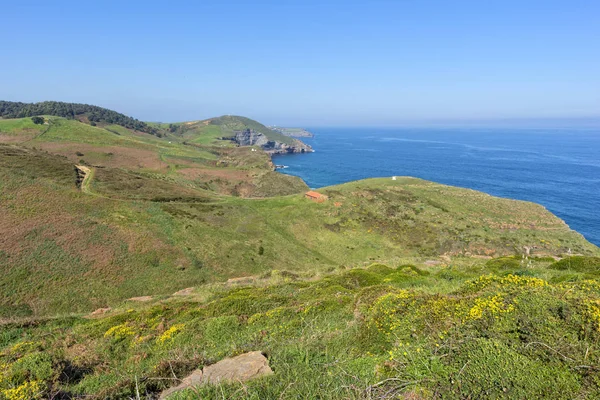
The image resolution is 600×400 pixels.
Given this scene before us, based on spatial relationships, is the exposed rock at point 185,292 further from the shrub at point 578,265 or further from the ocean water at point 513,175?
the ocean water at point 513,175

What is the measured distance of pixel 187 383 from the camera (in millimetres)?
8414

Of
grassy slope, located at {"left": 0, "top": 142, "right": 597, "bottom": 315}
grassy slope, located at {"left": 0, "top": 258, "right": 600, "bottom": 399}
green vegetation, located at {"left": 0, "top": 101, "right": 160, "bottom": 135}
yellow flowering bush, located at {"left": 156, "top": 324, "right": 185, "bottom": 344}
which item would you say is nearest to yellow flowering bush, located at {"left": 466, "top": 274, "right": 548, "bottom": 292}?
grassy slope, located at {"left": 0, "top": 258, "right": 600, "bottom": 399}

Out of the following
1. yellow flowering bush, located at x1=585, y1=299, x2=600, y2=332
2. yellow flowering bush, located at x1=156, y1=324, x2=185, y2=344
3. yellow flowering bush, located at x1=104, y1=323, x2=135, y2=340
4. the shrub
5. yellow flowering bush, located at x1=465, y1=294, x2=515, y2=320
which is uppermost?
yellow flowering bush, located at x1=585, y1=299, x2=600, y2=332

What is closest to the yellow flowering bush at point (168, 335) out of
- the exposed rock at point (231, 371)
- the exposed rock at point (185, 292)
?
the exposed rock at point (231, 371)

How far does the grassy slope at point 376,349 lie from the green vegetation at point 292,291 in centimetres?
6

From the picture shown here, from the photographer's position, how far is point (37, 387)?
855cm

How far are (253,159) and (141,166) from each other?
63.2 m

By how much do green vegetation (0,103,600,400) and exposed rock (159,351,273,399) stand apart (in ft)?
1.65

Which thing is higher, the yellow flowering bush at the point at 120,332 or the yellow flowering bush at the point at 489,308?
the yellow flowering bush at the point at 489,308

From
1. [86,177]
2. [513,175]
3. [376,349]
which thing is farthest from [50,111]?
[513,175]

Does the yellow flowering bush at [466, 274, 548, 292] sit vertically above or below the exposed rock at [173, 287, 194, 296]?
above

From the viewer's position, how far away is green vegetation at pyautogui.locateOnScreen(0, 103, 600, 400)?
7.25 metres

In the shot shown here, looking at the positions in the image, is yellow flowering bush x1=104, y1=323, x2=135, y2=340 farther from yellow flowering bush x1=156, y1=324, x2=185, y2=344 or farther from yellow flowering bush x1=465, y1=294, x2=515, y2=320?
yellow flowering bush x1=465, y1=294, x2=515, y2=320

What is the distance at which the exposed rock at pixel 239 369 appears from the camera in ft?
26.8
